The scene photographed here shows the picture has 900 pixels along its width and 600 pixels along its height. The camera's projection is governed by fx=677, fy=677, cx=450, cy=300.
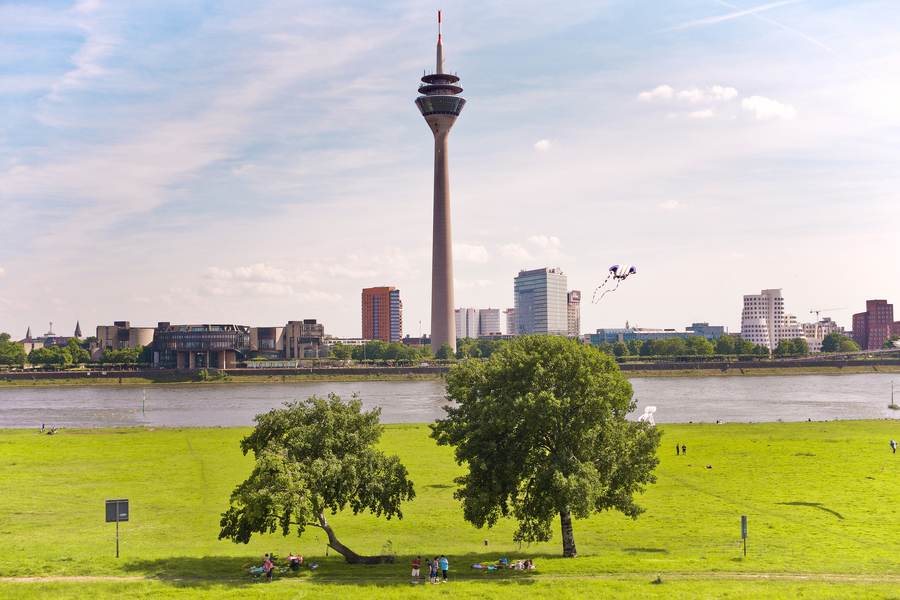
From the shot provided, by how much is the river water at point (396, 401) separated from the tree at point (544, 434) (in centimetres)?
5358

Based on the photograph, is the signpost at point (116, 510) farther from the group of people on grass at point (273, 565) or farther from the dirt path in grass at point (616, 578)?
the group of people on grass at point (273, 565)

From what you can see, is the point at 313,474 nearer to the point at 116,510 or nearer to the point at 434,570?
the point at 434,570

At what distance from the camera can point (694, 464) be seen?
156ft

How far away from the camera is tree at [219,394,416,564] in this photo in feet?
72.6

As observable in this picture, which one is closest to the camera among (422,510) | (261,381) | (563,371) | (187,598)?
(187,598)

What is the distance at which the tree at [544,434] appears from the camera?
2592cm

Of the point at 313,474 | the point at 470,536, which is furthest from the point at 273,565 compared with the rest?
the point at 470,536

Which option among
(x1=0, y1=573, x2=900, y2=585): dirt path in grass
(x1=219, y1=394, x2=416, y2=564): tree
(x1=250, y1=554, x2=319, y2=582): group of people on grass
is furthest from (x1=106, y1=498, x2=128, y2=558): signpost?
(x1=250, y1=554, x2=319, y2=582): group of people on grass

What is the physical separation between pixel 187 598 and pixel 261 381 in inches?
6073

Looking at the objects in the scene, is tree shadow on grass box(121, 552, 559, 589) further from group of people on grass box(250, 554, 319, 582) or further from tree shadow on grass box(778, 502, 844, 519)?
tree shadow on grass box(778, 502, 844, 519)

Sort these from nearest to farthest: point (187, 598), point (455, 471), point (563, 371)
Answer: point (187, 598)
point (563, 371)
point (455, 471)

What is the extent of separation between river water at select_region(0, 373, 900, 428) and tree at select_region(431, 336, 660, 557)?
53577 millimetres

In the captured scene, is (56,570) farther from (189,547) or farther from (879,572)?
(879,572)

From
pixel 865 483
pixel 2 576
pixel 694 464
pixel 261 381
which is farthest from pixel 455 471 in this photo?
A: pixel 261 381
